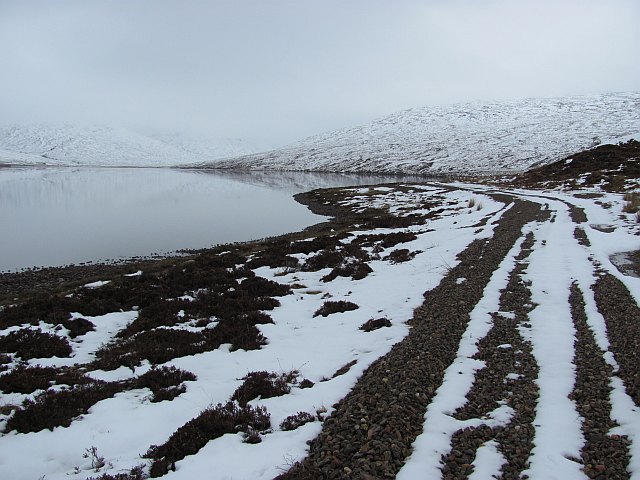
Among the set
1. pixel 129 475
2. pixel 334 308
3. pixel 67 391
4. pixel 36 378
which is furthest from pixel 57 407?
pixel 334 308

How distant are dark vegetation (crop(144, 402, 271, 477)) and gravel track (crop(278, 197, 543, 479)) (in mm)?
1260

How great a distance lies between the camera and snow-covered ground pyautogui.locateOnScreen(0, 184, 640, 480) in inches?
222

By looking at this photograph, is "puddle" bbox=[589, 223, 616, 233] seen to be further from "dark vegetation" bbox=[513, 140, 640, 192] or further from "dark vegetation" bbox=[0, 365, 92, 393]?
"dark vegetation" bbox=[0, 365, 92, 393]

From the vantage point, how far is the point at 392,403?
6.71 m

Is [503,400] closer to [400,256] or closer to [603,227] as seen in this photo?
[400,256]

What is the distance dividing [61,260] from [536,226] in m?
29.1

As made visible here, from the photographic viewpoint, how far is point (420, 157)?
6191 inches

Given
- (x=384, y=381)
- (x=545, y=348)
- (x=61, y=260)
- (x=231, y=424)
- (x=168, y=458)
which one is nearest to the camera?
(x=168, y=458)

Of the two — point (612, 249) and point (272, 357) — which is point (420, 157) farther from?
point (272, 357)

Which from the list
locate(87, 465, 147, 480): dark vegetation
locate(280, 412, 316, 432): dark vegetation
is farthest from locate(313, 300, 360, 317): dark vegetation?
locate(87, 465, 147, 480): dark vegetation

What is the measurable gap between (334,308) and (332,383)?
4.99m

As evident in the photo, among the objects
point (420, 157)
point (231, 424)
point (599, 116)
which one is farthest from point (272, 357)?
point (599, 116)

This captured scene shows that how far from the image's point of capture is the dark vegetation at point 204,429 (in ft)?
19.3

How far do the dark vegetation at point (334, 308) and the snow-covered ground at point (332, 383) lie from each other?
27cm
